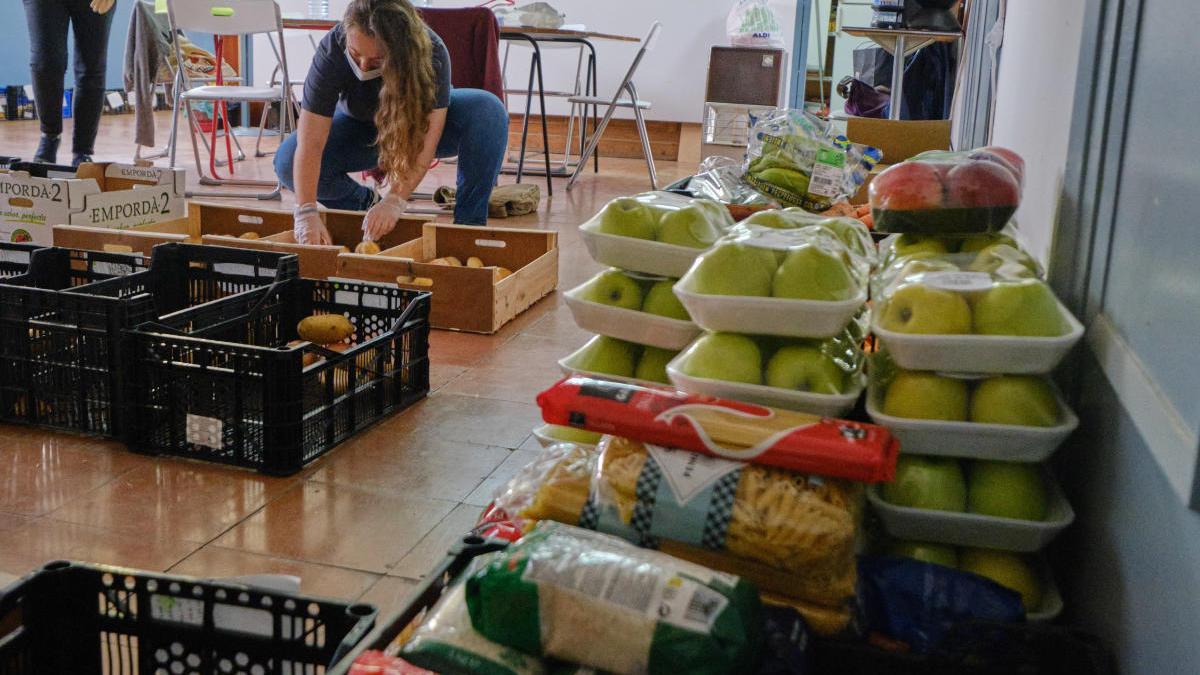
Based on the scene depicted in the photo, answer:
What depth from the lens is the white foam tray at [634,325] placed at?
1.44 metres

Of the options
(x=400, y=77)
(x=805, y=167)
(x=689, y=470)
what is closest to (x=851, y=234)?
(x=689, y=470)

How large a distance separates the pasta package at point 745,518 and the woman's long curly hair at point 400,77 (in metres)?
2.39

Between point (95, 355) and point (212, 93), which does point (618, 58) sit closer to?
point (212, 93)

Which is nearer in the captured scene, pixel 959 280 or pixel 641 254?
pixel 959 280

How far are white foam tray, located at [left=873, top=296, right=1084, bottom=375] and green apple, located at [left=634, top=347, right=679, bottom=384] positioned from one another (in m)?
0.37

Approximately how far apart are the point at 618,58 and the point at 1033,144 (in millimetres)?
6448

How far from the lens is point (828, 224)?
61.4 inches

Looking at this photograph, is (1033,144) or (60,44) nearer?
(1033,144)

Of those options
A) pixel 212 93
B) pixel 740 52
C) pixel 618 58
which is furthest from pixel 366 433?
pixel 618 58

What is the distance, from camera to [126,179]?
3689 mm

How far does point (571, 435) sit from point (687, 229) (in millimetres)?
308

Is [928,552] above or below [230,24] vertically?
below

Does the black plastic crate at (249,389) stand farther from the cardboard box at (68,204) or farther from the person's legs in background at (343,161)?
the person's legs in background at (343,161)

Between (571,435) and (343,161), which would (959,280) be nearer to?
(571,435)
